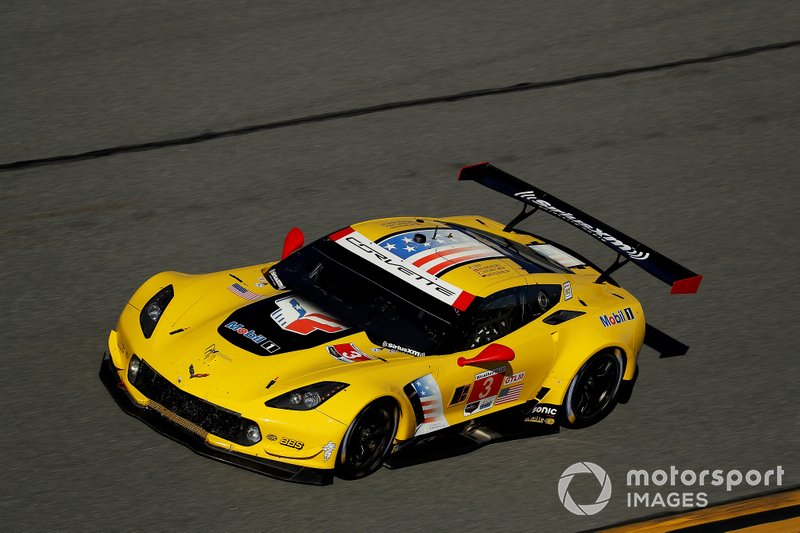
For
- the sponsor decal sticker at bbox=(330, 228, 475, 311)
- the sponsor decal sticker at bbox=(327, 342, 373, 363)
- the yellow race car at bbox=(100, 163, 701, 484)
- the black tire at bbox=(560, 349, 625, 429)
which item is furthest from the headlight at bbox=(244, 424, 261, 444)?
the black tire at bbox=(560, 349, 625, 429)

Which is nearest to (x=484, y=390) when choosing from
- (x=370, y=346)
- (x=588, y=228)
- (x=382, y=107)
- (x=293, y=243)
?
(x=370, y=346)

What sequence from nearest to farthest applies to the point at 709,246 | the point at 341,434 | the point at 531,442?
1. the point at 341,434
2. the point at 531,442
3. the point at 709,246

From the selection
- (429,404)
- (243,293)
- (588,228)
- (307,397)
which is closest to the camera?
(307,397)

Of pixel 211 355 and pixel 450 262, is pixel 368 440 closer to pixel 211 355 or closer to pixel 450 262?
pixel 211 355

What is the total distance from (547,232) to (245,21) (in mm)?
4901

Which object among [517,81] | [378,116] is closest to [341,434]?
[378,116]

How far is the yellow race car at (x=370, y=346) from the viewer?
6645mm

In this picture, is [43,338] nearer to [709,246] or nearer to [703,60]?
[709,246]

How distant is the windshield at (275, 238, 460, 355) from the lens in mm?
7297

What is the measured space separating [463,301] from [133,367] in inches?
82.3

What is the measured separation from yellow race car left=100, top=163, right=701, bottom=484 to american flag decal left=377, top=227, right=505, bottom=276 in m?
0.02

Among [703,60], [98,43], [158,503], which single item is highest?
[703,60]

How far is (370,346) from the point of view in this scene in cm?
723

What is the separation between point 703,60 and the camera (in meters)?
13.2
